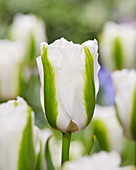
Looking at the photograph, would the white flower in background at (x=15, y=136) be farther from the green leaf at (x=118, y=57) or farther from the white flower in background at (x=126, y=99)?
the green leaf at (x=118, y=57)

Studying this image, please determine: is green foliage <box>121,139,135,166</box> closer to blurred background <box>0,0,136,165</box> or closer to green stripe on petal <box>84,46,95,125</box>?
blurred background <box>0,0,136,165</box>

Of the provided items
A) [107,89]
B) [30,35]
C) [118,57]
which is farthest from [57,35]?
[118,57]

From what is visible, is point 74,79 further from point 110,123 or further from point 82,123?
point 110,123

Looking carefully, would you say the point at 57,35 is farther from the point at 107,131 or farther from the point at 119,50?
the point at 107,131

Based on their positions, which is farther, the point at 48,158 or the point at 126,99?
the point at 126,99

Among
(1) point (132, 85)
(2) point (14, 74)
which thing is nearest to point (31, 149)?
(1) point (132, 85)

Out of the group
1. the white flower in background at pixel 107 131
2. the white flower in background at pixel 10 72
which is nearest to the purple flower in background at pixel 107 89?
the white flower in background at pixel 10 72
